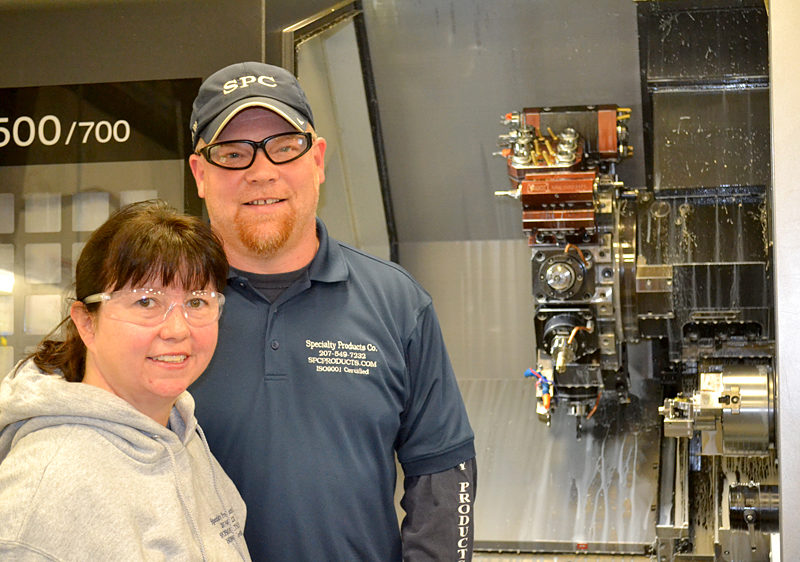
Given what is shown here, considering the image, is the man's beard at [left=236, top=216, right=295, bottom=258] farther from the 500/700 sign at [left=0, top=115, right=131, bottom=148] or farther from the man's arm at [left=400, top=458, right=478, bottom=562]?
the 500/700 sign at [left=0, top=115, right=131, bottom=148]

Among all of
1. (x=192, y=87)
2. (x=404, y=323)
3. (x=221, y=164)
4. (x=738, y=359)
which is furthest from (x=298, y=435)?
(x=738, y=359)

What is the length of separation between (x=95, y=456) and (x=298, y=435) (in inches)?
21.0

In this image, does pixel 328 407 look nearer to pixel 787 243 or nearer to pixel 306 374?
pixel 306 374

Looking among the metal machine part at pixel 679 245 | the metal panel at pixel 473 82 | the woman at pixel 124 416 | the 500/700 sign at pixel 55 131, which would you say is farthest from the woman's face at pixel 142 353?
the metal panel at pixel 473 82

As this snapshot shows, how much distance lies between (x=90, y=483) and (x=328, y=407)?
61cm

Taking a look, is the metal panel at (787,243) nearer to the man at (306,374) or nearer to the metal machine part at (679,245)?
the man at (306,374)

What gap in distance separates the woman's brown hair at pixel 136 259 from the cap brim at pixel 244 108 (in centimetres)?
35

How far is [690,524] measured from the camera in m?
3.71

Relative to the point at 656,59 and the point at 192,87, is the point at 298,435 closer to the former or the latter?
the point at 192,87

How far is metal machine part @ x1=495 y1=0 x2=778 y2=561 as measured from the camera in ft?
11.4

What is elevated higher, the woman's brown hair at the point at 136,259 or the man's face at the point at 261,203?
the man's face at the point at 261,203

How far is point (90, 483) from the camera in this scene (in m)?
1.26

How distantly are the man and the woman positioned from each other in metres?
0.19

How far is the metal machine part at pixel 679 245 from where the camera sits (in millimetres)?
3479
